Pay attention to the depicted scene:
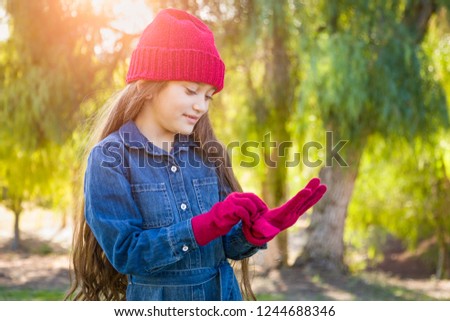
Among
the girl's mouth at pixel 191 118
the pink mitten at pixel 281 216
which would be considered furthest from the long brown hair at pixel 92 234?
the pink mitten at pixel 281 216

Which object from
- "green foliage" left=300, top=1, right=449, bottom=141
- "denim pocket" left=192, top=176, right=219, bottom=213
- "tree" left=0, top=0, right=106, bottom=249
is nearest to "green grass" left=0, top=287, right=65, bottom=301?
"tree" left=0, top=0, right=106, bottom=249

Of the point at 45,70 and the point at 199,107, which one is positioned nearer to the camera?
the point at 199,107

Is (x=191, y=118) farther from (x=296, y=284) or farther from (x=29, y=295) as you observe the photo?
(x=296, y=284)

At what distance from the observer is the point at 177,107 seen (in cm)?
179

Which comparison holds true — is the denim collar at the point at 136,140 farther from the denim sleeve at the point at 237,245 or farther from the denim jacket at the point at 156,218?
the denim sleeve at the point at 237,245

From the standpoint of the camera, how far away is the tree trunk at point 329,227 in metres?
6.45

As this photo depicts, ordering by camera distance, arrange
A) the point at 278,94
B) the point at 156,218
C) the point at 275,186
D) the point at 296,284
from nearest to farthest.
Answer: the point at 156,218 < the point at 296,284 < the point at 278,94 < the point at 275,186

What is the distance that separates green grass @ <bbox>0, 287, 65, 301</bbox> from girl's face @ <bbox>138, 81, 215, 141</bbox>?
3.26 m

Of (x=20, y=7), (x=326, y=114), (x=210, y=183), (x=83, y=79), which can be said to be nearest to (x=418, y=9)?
(x=326, y=114)

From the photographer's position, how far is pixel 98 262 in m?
1.93

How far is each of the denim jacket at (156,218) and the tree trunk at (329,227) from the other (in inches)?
183

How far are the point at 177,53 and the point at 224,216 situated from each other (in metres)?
0.56

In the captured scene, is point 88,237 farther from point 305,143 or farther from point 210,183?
point 305,143

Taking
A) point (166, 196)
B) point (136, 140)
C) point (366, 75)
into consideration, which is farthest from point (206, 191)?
point (366, 75)
